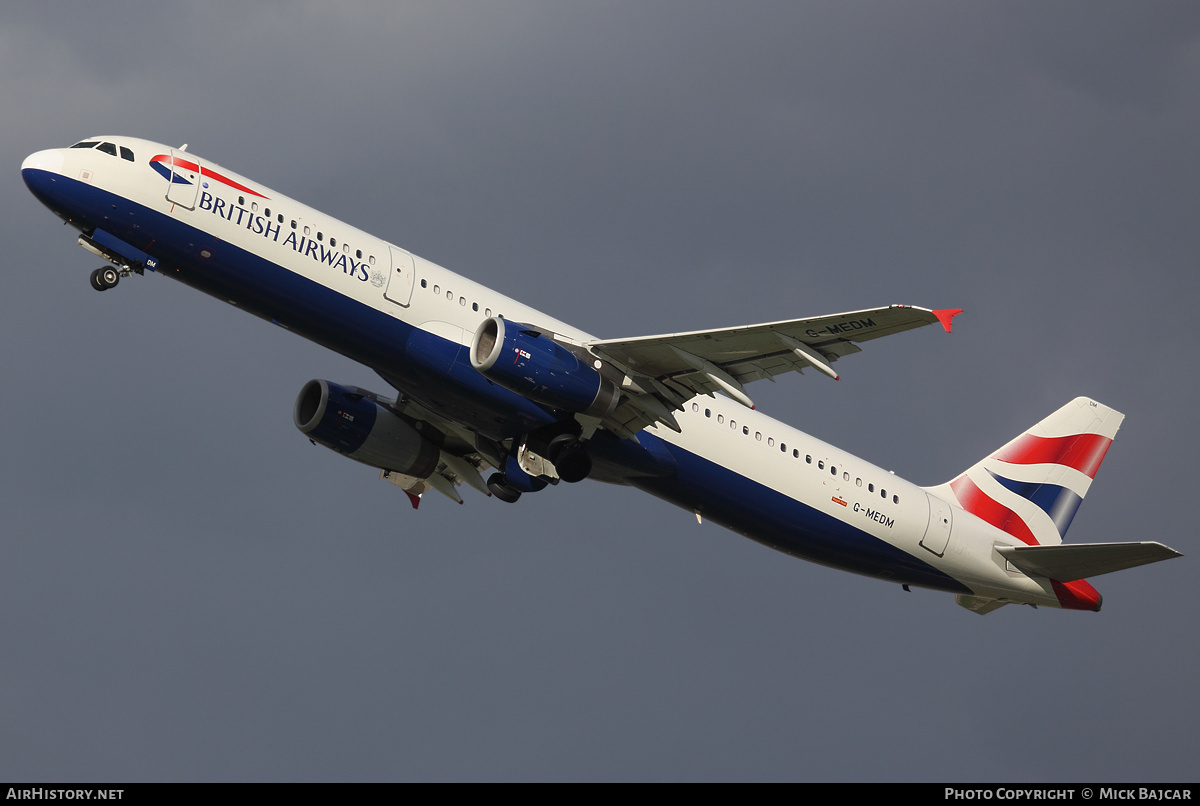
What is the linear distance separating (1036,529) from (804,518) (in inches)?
358

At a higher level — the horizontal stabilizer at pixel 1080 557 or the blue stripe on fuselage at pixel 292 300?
the blue stripe on fuselage at pixel 292 300

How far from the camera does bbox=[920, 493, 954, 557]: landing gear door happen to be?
41.0m

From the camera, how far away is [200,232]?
33.7 m

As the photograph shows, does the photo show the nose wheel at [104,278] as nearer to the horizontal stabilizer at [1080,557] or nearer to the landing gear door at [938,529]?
the landing gear door at [938,529]

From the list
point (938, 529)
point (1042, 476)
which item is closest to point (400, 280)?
point (938, 529)

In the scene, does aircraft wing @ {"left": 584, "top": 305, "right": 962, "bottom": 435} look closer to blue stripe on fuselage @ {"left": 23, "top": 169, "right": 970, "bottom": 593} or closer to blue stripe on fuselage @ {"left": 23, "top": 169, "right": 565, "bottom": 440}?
blue stripe on fuselage @ {"left": 23, "top": 169, "right": 970, "bottom": 593}

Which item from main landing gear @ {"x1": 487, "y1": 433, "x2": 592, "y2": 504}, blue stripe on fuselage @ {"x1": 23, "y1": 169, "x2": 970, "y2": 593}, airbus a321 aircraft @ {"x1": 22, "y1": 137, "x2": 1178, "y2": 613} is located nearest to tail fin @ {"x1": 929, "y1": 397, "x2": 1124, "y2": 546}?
airbus a321 aircraft @ {"x1": 22, "y1": 137, "x2": 1178, "y2": 613}

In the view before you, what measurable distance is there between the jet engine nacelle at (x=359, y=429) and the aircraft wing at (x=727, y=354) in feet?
28.1

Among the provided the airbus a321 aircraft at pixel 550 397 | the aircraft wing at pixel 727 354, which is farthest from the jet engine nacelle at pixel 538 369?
the aircraft wing at pixel 727 354

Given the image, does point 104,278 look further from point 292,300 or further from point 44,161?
point 292,300

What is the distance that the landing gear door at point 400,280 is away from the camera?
1372 inches

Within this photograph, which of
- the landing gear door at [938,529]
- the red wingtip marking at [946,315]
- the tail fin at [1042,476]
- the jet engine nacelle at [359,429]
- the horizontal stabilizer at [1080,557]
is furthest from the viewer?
the tail fin at [1042,476]

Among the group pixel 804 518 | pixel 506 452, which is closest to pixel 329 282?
pixel 506 452

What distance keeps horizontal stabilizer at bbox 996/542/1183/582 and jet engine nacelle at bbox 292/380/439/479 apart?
18753mm
